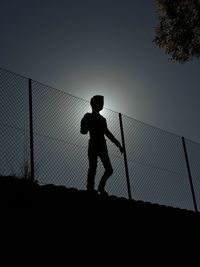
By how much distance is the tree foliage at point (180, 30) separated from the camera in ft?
62.3

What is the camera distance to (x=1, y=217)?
5.46 meters

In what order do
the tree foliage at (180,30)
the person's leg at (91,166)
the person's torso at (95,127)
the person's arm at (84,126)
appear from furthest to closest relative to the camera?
the tree foliage at (180,30), the person's torso at (95,127), the person's arm at (84,126), the person's leg at (91,166)

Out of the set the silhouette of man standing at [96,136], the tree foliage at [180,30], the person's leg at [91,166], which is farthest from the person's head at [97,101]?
the tree foliage at [180,30]

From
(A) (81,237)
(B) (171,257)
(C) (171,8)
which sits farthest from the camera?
(C) (171,8)

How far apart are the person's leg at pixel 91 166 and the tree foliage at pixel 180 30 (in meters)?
12.1

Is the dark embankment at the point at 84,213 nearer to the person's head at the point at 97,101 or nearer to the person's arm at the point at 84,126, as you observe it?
the person's arm at the point at 84,126

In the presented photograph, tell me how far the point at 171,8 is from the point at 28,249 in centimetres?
1550

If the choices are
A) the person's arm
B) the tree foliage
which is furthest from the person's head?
the tree foliage

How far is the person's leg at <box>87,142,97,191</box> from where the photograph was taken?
7889 mm

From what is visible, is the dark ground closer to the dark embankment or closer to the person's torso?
the dark embankment

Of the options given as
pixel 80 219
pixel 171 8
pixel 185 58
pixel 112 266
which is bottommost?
pixel 112 266

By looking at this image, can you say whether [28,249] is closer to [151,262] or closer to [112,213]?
[112,213]

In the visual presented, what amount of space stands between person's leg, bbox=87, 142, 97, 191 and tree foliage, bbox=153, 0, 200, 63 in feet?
39.8

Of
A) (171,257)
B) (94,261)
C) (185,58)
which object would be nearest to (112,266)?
(94,261)
